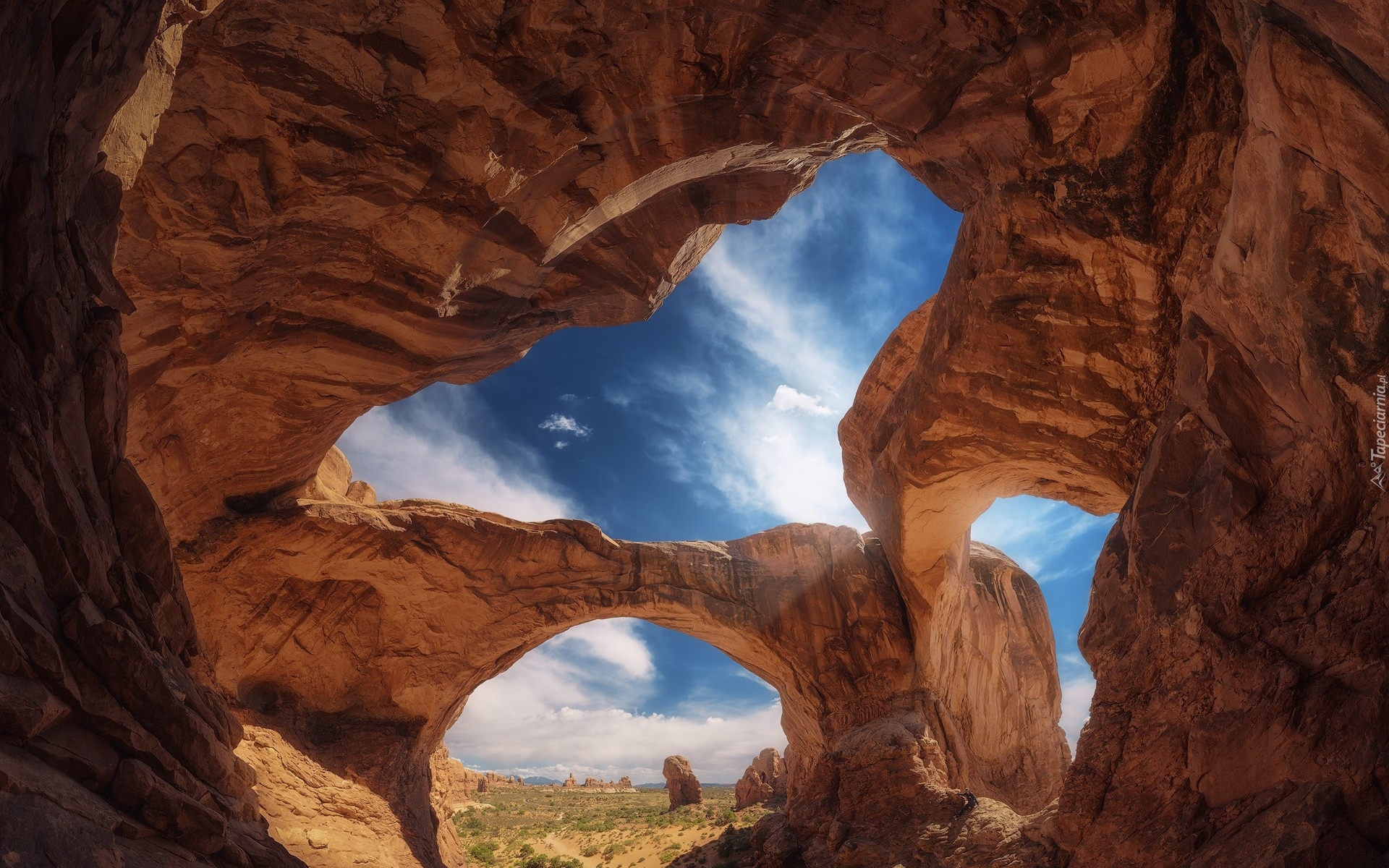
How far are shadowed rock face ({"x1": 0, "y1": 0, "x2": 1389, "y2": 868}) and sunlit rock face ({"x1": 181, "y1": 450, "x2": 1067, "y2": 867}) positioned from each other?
487 mm

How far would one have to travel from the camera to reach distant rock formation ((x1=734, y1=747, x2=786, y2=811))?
3072 centimetres

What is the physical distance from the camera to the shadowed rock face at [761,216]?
459 cm

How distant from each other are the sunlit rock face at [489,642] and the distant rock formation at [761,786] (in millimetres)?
10901

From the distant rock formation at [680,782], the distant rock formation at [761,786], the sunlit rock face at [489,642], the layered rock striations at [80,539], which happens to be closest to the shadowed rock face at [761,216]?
the layered rock striations at [80,539]

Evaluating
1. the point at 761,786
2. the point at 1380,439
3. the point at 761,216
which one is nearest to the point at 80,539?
the point at 1380,439

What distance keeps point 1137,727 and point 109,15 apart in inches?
433

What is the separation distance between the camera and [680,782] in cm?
3572

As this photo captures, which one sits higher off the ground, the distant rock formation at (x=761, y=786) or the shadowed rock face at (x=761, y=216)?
the shadowed rock face at (x=761, y=216)

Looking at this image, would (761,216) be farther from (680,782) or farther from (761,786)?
(680,782)

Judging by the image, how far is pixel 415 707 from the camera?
18156 millimetres

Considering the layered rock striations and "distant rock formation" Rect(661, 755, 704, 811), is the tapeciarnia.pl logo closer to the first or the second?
the layered rock striations

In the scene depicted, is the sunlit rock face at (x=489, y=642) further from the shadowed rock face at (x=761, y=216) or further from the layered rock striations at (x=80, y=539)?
the layered rock striations at (x=80, y=539)

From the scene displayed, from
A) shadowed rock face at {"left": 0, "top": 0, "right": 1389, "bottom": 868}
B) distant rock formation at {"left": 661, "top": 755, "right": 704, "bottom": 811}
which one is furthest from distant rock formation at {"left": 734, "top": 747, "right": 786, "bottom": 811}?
shadowed rock face at {"left": 0, "top": 0, "right": 1389, "bottom": 868}

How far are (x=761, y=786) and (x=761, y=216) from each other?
1118 inches
